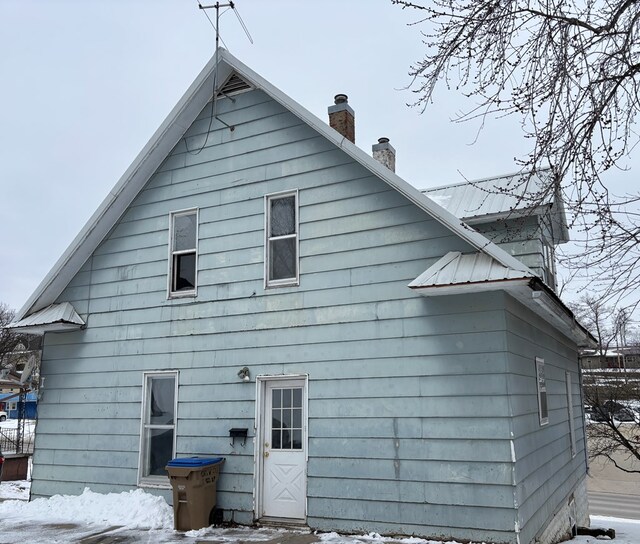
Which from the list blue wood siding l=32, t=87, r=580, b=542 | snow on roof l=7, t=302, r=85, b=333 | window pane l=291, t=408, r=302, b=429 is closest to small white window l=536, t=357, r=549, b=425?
blue wood siding l=32, t=87, r=580, b=542

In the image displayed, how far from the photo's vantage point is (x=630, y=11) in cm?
536

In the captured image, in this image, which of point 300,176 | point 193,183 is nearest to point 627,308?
point 300,176

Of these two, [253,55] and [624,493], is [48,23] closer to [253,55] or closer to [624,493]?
[253,55]

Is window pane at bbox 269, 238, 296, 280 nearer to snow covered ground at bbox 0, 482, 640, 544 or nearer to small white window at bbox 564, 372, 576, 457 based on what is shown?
snow covered ground at bbox 0, 482, 640, 544

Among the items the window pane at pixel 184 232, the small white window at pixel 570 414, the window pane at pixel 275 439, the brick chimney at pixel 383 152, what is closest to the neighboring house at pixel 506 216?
the brick chimney at pixel 383 152

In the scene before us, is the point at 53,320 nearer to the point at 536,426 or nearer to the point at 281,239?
the point at 281,239

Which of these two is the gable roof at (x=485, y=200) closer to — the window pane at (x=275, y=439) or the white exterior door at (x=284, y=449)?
the white exterior door at (x=284, y=449)

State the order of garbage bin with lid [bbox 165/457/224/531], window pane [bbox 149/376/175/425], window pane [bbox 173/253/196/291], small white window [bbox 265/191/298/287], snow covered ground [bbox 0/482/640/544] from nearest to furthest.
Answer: snow covered ground [bbox 0/482/640/544], garbage bin with lid [bbox 165/457/224/531], small white window [bbox 265/191/298/287], window pane [bbox 149/376/175/425], window pane [bbox 173/253/196/291]

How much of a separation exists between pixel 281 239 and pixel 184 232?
86.6 inches

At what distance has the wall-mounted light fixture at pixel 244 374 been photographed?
955 cm

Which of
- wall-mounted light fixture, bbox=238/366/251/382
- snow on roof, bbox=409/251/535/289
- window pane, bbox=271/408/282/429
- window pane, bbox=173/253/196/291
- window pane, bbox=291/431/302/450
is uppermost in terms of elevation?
window pane, bbox=173/253/196/291

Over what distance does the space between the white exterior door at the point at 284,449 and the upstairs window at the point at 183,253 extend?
2543 millimetres

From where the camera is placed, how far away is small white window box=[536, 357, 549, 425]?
9508 mm

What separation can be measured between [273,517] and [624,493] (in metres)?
23.6
